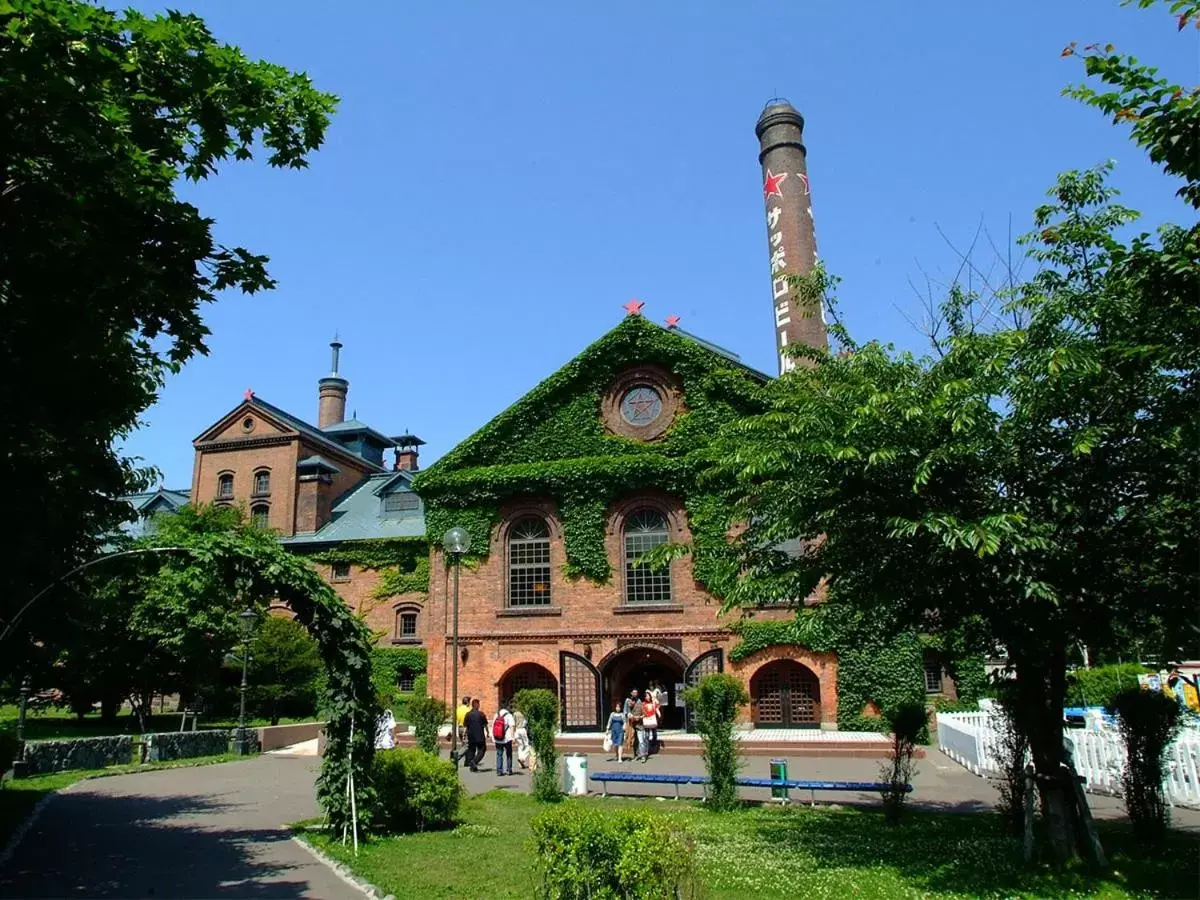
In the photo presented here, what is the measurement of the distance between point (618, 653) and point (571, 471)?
234 inches

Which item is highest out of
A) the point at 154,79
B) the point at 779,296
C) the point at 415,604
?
the point at 779,296

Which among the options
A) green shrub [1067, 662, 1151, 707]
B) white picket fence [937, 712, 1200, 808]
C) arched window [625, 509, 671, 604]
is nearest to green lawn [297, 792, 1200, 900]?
white picket fence [937, 712, 1200, 808]

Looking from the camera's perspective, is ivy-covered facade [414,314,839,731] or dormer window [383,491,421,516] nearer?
ivy-covered facade [414,314,839,731]

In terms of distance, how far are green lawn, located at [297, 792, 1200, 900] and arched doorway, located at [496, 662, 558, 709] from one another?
1547 centimetres

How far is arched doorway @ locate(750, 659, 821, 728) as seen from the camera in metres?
26.0

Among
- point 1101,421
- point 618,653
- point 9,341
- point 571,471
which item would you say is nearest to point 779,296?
point 571,471

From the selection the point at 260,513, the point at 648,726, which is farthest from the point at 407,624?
the point at 648,726

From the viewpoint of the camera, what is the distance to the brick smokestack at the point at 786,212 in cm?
4016

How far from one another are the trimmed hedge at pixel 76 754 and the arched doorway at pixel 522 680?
35.0 feet

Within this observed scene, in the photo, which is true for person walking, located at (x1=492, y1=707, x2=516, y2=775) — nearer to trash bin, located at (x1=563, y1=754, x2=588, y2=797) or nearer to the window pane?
trash bin, located at (x1=563, y1=754, x2=588, y2=797)

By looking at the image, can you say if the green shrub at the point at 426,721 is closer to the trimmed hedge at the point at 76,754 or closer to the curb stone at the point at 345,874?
the curb stone at the point at 345,874

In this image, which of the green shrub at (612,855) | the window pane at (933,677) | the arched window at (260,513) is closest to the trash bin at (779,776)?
the green shrub at (612,855)

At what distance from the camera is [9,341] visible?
8977 millimetres

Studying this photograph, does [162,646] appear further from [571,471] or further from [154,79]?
[154,79]
